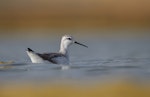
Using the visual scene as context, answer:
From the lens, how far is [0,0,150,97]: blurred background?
47.6ft

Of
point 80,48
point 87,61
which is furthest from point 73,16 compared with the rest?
point 87,61

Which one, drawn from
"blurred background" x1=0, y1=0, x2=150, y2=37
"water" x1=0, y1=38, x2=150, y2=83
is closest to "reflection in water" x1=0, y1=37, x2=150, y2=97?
"water" x1=0, y1=38, x2=150, y2=83

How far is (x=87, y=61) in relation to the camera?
2102 centimetres

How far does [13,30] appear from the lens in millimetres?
34375

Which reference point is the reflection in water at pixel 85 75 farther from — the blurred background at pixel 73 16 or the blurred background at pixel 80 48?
the blurred background at pixel 73 16

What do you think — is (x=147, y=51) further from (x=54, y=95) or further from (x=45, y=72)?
(x=54, y=95)

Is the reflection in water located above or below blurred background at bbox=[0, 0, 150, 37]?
below

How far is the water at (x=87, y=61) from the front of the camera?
658 inches

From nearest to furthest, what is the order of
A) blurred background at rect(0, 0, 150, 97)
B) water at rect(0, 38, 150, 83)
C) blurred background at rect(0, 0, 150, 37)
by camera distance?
blurred background at rect(0, 0, 150, 97)
water at rect(0, 38, 150, 83)
blurred background at rect(0, 0, 150, 37)

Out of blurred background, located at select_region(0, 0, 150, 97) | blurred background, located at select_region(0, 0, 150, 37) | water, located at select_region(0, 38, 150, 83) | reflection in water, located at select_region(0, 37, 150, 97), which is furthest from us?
blurred background, located at select_region(0, 0, 150, 37)

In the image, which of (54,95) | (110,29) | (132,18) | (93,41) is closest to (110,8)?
(132,18)

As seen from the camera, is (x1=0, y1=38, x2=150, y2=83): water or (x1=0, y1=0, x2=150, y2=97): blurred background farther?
(x1=0, y1=38, x2=150, y2=83): water

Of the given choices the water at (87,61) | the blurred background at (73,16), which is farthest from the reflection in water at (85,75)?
the blurred background at (73,16)

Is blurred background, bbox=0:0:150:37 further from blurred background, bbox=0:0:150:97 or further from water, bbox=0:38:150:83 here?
water, bbox=0:38:150:83
